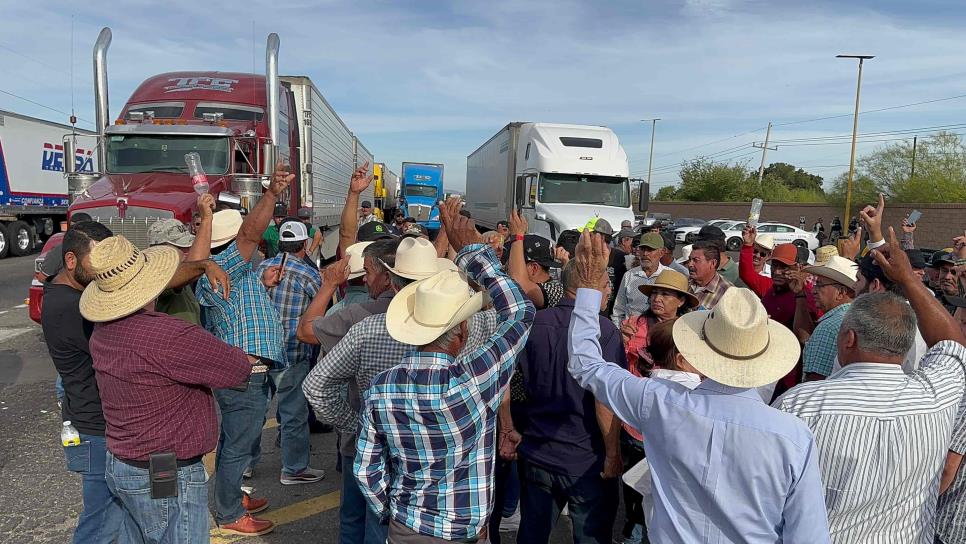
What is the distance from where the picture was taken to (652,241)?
609 cm

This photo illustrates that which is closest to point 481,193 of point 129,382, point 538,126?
point 538,126

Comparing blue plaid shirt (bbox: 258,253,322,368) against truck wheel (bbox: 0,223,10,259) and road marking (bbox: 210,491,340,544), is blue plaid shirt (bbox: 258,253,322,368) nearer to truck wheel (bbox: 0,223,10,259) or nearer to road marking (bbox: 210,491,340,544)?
road marking (bbox: 210,491,340,544)

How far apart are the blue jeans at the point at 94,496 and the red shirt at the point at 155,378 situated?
1.45 ft

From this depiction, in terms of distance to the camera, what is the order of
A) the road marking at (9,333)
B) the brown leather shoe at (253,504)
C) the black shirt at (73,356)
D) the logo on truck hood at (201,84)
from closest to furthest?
the black shirt at (73,356), the brown leather shoe at (253,504), the road marking at (9,333), the logo on truck hood at (201,84)

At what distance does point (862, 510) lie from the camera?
7.50ft

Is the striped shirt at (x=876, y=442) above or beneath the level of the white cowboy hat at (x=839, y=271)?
beneath

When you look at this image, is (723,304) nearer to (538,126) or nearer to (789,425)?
(789,425)

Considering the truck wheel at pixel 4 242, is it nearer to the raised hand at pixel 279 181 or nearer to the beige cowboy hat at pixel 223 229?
the beige cowboy hat at pixel 223 229

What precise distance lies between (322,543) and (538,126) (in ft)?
43.4

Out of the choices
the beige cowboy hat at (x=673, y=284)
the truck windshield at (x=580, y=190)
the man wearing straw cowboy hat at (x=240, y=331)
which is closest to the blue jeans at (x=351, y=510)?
the man wearing straw cowboy hat at (x=240, y=331)

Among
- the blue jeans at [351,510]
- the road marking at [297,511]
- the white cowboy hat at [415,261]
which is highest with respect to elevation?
the white cowboy hat at [415,261]

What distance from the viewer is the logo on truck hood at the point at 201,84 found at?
1166 centimetres

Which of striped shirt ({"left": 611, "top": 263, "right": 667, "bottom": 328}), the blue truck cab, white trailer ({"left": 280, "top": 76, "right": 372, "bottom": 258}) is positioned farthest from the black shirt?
the blue truck cab

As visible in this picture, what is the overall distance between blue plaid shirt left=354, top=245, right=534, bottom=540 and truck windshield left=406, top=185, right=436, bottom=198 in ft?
110
